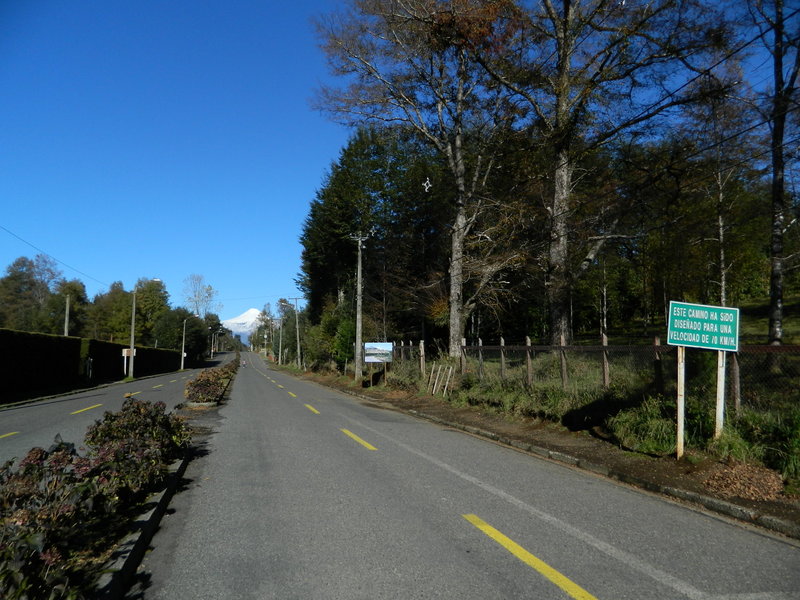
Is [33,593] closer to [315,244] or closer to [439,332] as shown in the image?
[439,332]

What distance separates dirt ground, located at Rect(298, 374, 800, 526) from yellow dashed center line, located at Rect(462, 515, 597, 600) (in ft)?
10.4

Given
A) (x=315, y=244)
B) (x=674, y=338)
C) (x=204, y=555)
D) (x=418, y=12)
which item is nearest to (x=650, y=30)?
(x=418, y=12)

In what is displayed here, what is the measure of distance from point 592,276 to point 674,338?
32659 millimetres

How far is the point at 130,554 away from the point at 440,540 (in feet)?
8.48

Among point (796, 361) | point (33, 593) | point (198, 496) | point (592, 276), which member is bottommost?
point (198, 496)

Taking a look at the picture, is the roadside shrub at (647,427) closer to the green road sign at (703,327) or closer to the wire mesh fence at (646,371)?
the wire mesh fence at (646,371)

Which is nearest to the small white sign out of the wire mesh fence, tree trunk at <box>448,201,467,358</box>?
tree trunk at <box>448,201,467,358</box>

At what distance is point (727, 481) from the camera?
682 cm

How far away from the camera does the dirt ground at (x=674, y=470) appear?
6332 millimetres

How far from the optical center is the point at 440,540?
488 cm

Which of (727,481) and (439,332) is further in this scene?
(439,332)

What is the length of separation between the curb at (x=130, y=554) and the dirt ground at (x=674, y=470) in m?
6.19

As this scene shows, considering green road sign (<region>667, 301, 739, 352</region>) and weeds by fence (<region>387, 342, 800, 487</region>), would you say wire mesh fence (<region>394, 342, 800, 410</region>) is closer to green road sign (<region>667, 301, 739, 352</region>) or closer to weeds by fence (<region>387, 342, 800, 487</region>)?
weeds by fence (<region>387, 342, 800, 487</region>)

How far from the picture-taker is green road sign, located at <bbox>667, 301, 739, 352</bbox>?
813 cm
